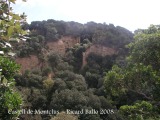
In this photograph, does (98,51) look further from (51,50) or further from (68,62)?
(51,50)

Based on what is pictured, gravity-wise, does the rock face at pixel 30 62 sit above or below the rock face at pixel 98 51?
below

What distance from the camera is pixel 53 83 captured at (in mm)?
28656

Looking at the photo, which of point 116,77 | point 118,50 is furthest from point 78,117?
point 118,50

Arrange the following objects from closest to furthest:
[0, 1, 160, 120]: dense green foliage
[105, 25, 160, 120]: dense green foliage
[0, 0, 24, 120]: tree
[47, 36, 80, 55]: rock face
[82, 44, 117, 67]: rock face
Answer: [0, 0, 24, 120]: tree < [105, 25, 160, 120]: dense green foliage < [0, 1, 160, 120]: dense green foliage < [82, 44, 117, 67]: rock face < [47, 36, 80, 55]: rock face

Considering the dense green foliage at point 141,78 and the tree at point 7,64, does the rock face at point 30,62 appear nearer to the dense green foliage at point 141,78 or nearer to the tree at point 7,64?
the dense green foliage at point 141,78

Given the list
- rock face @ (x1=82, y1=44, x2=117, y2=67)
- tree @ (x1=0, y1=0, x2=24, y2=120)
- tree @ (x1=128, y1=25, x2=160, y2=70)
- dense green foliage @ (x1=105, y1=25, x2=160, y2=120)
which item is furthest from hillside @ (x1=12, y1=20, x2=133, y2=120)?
tree @ (x1=0, y1=0, x2=24, y2=120)

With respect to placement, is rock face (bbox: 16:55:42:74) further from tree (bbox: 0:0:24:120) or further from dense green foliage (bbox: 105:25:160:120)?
tree (bbox: 0:0:24:120)

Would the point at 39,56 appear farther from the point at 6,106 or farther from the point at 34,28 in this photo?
the point at 6,106

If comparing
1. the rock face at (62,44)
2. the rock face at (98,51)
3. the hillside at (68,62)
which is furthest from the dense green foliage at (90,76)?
the rock face at (62,44)

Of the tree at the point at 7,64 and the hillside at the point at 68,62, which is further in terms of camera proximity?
the hillside at the point at 68,62

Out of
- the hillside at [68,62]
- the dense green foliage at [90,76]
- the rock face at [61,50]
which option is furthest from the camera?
the rock face at [61,50]

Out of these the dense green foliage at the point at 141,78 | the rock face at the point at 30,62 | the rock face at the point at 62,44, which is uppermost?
the rock face at the point at 62,44

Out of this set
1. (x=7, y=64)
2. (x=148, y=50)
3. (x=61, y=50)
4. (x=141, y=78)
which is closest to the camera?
(x=7, y=64)

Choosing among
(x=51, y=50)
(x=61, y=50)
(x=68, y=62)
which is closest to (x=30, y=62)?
(x=51, y=50)
